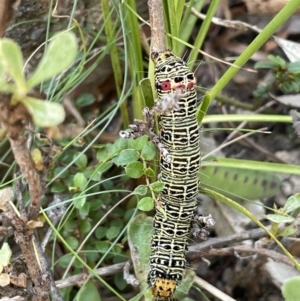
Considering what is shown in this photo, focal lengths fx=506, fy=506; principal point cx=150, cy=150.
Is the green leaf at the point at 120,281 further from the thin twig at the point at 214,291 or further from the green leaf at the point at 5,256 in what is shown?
the green leaf at the point at 5,256

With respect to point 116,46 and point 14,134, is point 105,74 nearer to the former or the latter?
point 116,46

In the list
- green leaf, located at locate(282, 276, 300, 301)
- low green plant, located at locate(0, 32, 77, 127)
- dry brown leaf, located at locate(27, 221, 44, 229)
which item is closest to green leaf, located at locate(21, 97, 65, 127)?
low green plant, located at locate(0, 32, 77, 127)

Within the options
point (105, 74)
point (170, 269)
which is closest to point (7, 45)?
point (170, 269)

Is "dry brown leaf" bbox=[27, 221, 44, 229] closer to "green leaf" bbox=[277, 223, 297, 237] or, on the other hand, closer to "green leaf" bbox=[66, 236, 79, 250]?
"green leaf" bbox=[66, 236, 79, 250]

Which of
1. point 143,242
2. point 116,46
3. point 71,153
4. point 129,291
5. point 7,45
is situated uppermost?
point 7,45

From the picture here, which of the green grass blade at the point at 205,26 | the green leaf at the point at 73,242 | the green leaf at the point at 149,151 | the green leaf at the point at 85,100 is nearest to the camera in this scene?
the green leaf at the point at 149,151

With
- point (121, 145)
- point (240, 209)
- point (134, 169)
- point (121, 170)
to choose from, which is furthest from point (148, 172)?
point (121, 170)

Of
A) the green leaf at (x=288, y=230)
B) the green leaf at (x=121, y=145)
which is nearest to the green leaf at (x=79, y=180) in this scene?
the green leaf at (x=121, y=145)
